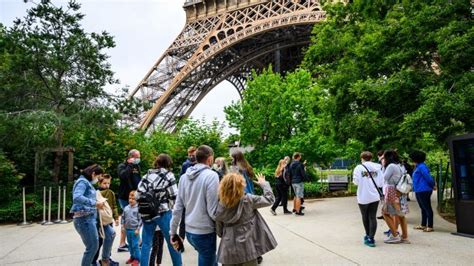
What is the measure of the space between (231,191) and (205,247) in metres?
0.70

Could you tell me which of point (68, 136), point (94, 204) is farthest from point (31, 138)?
point (94, 204)

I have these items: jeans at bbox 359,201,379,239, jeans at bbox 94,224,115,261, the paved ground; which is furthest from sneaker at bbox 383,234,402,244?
jeans at bbox 94,224,115,261

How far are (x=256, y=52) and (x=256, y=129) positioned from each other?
15436 mm

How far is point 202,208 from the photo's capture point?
3.79 metres

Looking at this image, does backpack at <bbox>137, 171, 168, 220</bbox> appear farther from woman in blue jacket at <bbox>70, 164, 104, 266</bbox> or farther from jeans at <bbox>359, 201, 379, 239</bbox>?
jeans at <bbox>359, 201, 379, 239</bbox>

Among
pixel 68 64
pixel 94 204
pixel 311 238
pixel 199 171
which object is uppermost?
pixel 68 64

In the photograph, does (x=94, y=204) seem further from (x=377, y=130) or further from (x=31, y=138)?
(x=31, y=138)

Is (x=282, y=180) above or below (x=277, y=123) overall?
below

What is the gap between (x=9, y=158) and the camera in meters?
13.8

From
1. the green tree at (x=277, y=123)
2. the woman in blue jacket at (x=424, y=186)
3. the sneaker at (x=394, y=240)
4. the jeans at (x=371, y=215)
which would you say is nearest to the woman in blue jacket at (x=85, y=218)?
A: the jeans at (x=371, y=215)

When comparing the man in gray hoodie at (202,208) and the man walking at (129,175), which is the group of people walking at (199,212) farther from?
the man walking at (129,175)

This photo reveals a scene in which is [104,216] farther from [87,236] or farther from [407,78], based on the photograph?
[407,78]

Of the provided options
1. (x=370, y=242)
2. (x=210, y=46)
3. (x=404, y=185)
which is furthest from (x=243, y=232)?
(x=210, y=46)

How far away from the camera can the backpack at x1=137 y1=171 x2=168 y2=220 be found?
4668 mm
